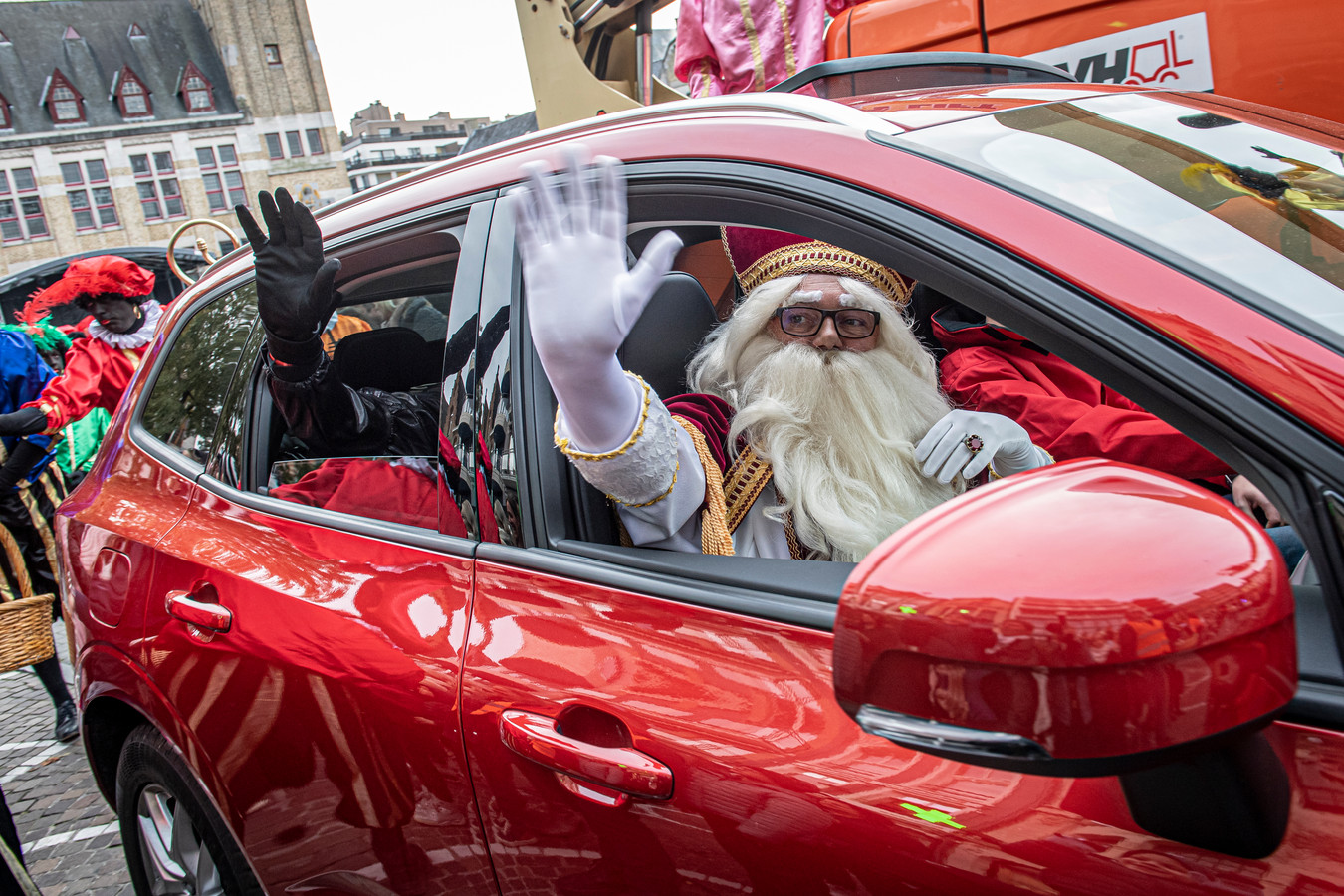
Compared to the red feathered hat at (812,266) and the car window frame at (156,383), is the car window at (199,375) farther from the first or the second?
the red feathered hat at (812,266)

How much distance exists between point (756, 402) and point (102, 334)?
4.87 metres

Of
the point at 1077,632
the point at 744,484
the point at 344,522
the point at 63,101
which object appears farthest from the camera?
the point at 63,101

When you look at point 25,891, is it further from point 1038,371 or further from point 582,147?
point 1038,371

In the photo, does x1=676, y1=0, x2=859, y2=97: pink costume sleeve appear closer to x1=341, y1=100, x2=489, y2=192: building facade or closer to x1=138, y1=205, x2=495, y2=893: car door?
x1=138, y1=205, x2=495, y2=893: car door

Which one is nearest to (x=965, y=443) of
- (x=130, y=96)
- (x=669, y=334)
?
(x=669, y=334)

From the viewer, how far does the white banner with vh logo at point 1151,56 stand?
282 centimetres

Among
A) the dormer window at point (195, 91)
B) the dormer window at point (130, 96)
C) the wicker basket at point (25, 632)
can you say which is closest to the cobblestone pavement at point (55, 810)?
the wicker basket at point (25, 632)

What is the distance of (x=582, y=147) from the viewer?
1.36m

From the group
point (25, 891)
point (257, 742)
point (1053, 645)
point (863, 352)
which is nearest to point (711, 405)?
point (863, 352)

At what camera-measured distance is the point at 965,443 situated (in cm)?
173

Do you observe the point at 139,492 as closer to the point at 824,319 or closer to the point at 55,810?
the point at 824,319

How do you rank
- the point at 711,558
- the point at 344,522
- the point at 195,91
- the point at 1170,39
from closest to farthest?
the point at 711,558
the point at 344,522
the point at 1170,39
the point at 195,91

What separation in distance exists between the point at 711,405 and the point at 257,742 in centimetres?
105

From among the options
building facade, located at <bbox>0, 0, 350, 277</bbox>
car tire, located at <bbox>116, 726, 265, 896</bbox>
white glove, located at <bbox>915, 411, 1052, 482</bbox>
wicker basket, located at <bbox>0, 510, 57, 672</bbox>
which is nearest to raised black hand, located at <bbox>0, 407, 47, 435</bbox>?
wicker basket, located at <bbox>0, 510, 57, 672</bbox>
